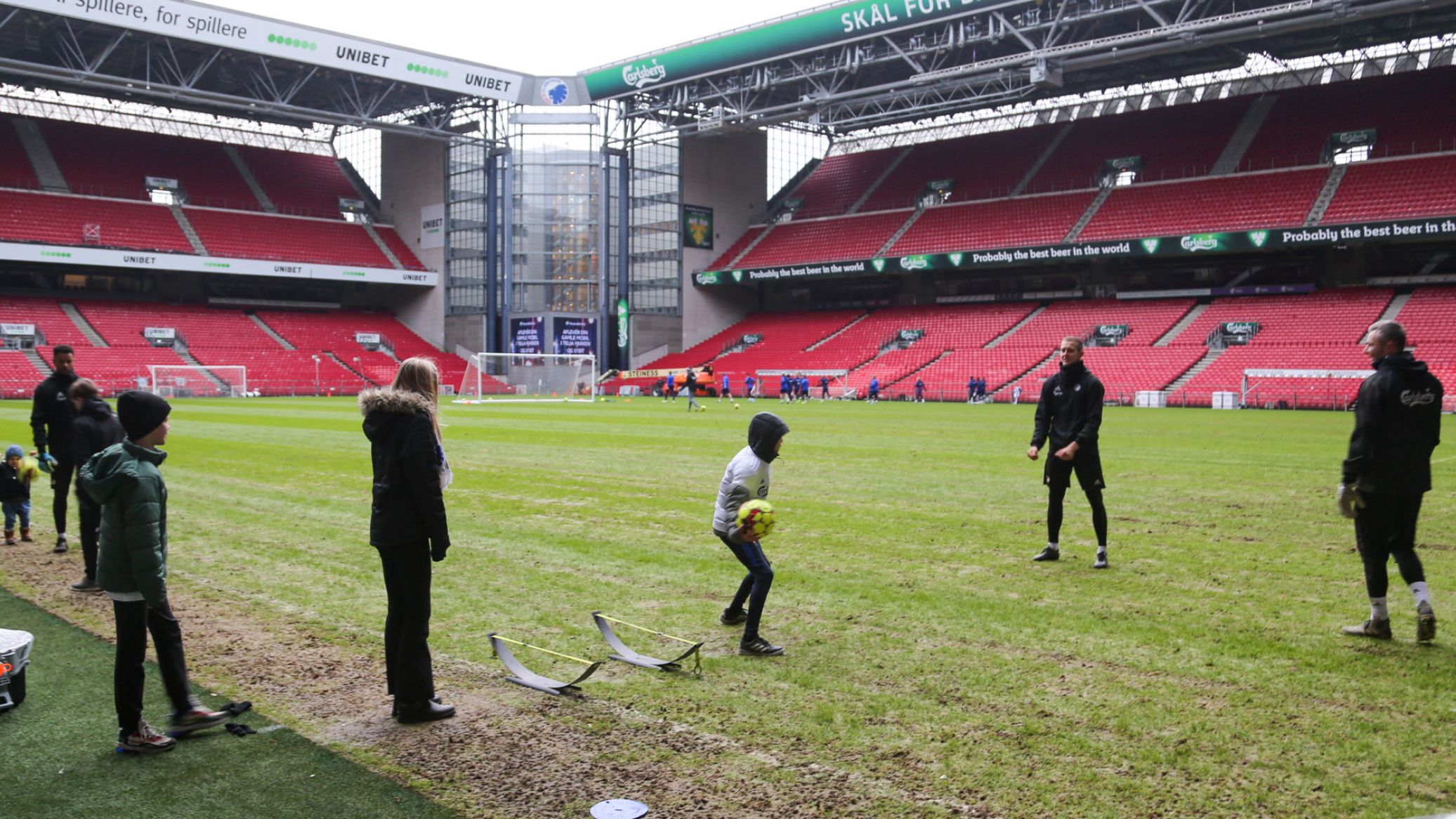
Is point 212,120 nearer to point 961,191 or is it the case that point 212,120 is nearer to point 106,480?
point 961,191

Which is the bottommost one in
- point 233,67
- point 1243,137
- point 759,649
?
point 759,649

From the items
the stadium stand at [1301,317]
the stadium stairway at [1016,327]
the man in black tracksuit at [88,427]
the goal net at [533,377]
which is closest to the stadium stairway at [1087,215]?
the stadium stairway at [1016,327]

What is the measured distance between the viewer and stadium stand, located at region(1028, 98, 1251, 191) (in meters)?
50.1

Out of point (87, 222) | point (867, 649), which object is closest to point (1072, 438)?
point (867, 649)

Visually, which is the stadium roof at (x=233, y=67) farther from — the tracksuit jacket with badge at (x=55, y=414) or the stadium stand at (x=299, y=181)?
the tracksuit jacket with badge at (x=55, y=414)

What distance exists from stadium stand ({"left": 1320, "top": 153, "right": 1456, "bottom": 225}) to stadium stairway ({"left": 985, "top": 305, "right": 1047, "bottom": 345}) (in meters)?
12.8

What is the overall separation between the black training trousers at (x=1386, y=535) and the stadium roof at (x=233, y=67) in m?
45.4

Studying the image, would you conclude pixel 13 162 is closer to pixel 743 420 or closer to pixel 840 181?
pixel 840 181

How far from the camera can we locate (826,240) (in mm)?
59094

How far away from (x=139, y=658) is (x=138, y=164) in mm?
62500

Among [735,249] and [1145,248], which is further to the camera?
[735,249]

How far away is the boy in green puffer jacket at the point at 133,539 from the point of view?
4777 millimetres

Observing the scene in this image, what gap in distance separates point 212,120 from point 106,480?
6559cm

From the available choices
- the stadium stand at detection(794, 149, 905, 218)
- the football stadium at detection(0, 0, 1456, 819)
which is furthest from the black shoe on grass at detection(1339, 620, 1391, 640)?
the stadium stand at detection(794, 149, 905, 218)
